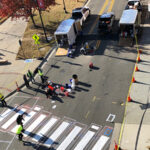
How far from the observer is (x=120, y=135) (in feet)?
52.5

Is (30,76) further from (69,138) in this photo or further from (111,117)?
(111,117)

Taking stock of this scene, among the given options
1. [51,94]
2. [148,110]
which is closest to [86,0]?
[51,94]

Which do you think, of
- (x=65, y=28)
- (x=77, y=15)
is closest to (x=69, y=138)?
(x=65, y=28)

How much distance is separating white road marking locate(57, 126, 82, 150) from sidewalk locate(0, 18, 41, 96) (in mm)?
9441

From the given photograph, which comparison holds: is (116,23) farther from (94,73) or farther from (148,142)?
(148,142)

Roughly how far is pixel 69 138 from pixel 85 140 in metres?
1.30

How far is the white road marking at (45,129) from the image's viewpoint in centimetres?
1714

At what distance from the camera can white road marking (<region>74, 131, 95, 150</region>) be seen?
15.8m

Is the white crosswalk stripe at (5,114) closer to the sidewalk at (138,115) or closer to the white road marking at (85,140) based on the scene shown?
the white road marking at (85,140)

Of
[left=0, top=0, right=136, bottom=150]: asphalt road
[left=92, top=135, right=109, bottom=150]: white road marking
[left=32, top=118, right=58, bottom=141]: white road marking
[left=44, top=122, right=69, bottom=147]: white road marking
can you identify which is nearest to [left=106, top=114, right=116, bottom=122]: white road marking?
[left=0, top=0, right=136, bottom=150]: asphalt road

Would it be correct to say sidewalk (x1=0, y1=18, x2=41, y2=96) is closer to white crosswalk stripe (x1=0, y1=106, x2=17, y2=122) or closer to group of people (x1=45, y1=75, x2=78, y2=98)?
white crosswalk stripe (x1=0, y1=106, x2=17, y2=122)

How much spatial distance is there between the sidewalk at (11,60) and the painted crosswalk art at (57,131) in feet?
15.6

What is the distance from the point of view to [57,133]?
17203mm

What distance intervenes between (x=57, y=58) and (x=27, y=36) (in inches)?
359
